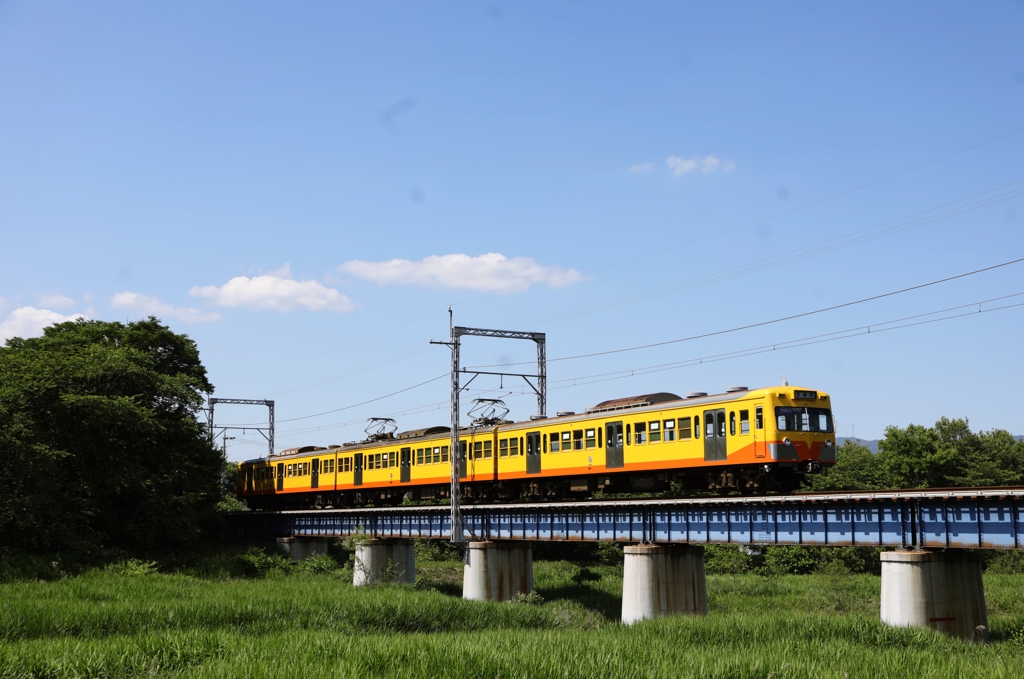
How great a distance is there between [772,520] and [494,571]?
1675 centimetres

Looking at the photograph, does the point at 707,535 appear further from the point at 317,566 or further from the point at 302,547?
the point at 302,547

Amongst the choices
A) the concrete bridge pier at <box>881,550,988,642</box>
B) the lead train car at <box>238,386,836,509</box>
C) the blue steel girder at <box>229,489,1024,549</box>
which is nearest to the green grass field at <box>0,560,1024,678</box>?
the concrete bridge pier at <box>881,550,988,642</box>

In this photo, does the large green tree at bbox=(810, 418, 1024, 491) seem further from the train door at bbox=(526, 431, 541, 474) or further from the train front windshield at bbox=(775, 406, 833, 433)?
the train front windshield at bbox=(775, 406, 833, 433)

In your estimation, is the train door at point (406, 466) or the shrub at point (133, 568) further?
the train door at point (406, 466)

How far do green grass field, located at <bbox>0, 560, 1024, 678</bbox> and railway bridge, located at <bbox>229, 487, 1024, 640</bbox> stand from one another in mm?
1893

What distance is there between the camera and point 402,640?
22.8 meters

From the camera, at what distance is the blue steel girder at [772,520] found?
1009 inches

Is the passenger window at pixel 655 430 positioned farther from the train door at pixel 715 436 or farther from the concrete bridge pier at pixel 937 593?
the concrete bridge pier at pixel 937 593

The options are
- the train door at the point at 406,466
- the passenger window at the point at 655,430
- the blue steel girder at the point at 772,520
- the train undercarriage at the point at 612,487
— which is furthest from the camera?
the train door at the point at 406,466

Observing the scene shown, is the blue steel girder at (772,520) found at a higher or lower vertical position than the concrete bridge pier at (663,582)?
higher

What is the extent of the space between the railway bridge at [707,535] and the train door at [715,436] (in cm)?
155

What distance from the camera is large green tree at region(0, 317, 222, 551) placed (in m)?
44.5

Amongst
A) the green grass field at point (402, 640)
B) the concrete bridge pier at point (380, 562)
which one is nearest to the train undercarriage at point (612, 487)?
the concrete bridge pier at point (380, 562)

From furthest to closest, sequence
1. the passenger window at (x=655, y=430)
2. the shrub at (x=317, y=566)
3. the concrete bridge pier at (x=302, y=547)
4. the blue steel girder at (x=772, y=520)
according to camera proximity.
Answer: the concrete bridge pier at (x=302, y=547)
the shrub at (x=317, y=566)
the passenger window at (x=655, y=430)
the blue steel girder at (x=772, y=520)
